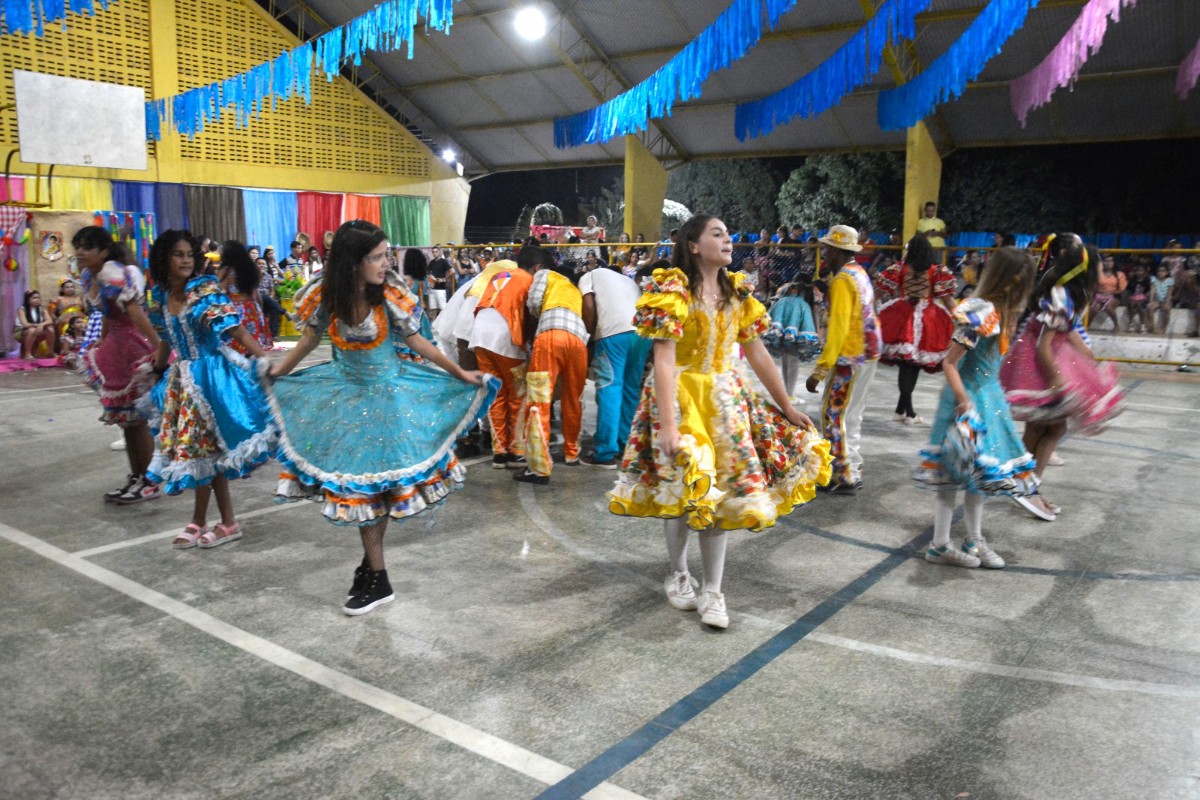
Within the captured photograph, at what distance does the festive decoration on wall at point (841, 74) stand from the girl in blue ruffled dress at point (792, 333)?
2.66 meters

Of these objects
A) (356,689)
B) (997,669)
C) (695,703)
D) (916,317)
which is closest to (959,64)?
(916,317)

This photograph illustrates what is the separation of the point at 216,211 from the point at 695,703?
20.1 meters

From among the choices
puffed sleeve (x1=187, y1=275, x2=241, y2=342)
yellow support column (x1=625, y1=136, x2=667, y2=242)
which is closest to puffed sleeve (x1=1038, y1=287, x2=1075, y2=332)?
puffed sleeve (x1=187, y1=275, x2=241, y2=342)

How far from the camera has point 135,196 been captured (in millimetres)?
18750

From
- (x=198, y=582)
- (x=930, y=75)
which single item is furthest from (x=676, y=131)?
(x=198, y=582)

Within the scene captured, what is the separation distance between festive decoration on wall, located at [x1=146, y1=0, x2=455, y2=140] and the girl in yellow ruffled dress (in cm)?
467

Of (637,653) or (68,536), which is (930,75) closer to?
(637,653)

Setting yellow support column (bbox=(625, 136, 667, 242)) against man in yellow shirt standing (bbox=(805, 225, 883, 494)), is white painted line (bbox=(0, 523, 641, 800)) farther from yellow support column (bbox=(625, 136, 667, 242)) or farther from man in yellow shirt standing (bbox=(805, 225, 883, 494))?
yellow support column (bbox=(625, 136, 667, 242))

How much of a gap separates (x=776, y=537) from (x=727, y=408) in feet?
5.14

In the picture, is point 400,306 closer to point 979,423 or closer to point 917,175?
point 979,423

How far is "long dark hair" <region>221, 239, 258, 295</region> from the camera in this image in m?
5.30

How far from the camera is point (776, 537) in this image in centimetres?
484

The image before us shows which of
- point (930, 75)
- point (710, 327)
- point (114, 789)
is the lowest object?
point (114, 789)

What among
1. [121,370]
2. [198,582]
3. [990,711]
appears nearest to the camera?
[990,711]
